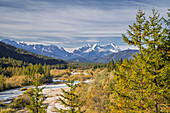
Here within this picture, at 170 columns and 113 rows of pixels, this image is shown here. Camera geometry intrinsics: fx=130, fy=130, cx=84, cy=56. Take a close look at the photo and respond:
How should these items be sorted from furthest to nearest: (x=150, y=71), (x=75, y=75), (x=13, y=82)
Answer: (x=75, y=75) < (x=13, y=82) < (x=150, y=71)

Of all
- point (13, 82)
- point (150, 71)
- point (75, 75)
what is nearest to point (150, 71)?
point (150, 71)

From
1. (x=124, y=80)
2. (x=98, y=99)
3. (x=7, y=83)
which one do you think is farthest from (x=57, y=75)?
(x=124, y=80)

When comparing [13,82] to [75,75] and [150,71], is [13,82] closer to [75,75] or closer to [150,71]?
[75,75]

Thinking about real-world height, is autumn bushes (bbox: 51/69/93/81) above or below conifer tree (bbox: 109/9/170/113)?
below

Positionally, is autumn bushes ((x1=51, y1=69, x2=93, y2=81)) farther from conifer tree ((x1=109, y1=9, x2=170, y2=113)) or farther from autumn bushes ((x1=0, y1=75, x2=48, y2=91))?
conifer tree ((x1=109, y1=9, x2=170, y2=113))

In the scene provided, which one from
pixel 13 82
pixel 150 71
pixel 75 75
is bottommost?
pixel 75 75

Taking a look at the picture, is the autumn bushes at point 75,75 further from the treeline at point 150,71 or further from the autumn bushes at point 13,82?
the treeline at point 150,71

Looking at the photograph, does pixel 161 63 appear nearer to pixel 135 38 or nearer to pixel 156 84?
pixel 156 84

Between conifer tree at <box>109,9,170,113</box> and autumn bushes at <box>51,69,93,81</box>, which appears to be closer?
conifer tree at <box>109,9,170,113</box>

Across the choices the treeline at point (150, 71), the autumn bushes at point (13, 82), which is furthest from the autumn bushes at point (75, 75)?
the treeline at point (150, 71)

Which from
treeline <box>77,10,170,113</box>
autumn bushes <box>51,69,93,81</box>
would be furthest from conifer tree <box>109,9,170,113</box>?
autumn bushes <box>51,69,93,81</box>

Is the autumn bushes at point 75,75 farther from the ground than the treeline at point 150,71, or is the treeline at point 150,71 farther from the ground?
the treeline at point 150,71

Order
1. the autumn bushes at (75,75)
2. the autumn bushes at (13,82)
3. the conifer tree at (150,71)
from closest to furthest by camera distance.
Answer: the conifer tree at (150,71)
the autumn bushes at (13,82)
the autumn bushes at (75,75)

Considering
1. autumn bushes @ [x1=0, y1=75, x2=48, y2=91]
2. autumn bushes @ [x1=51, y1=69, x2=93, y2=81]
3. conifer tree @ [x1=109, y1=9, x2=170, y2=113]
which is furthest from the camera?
autumn bushes @ [x1=51, y1=69, x2=93, y2=81]
